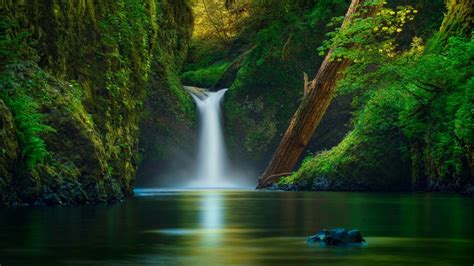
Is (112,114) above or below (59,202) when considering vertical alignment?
above

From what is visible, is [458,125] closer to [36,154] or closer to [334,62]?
[334,62]

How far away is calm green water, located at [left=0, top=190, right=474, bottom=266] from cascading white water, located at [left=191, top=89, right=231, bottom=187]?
80.0 feet

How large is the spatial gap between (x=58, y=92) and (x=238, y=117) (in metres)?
22.4

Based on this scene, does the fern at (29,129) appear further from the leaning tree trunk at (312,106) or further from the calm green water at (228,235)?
the leaning tree trunk at (312,106)

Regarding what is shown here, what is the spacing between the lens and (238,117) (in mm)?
44688

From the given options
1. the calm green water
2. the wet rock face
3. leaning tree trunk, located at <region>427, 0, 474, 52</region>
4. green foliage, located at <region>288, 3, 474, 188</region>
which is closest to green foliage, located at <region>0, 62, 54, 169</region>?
the wet rock face

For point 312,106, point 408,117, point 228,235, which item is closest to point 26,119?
point 228,235

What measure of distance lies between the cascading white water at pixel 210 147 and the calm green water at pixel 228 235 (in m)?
24.4

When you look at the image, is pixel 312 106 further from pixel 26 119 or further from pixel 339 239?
pixel 339 239

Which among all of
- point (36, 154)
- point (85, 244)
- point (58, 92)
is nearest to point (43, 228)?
point (85, 244)

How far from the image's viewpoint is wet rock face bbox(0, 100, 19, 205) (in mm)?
19781

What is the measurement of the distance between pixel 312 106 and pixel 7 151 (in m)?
16.7

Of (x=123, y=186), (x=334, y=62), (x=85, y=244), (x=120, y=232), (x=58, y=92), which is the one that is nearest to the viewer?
(x=85, y=244)

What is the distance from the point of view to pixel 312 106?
34750mm
